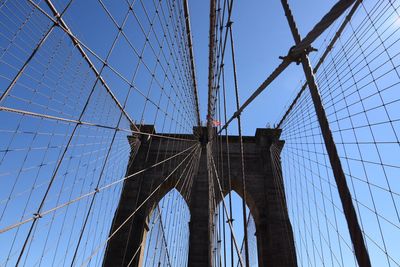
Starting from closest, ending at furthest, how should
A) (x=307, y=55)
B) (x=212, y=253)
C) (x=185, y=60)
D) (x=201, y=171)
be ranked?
(x=307, y=55) → (x=212, y=253) → (x=185, y=60) → (x=201, y=171)

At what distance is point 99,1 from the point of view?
12.8 ft

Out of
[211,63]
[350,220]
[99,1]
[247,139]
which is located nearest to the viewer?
[350,220]

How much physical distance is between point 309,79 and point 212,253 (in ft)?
16.7

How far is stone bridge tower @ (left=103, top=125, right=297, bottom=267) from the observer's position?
1116 cm

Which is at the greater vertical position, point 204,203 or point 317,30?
point 317,30

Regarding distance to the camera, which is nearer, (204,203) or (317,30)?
(317,30)

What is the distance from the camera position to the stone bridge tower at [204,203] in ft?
36.6

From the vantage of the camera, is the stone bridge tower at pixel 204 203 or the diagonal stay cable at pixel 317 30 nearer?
the diagonal stay cable at pixel 317 30

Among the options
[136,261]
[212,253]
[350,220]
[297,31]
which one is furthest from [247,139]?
[350,220]

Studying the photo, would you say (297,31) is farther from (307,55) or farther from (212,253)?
(212,253)

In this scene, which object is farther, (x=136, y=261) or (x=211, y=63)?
(x=136, y=261)

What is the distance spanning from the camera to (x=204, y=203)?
1245cm

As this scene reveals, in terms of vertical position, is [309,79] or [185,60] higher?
[185,60]

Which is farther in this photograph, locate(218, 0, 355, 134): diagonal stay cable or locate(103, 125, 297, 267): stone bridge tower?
locate(103, 125, 297, 267): stone bridge tower
